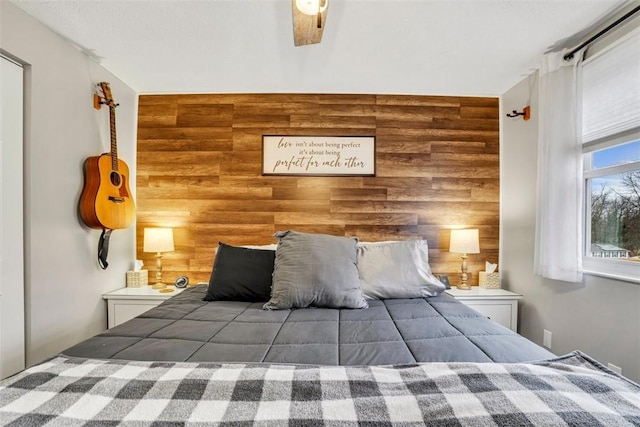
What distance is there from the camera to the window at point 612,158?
164cm

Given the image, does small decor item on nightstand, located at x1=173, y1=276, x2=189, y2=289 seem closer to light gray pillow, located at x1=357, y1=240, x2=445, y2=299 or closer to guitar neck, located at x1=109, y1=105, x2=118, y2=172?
guitar neck, located at x1=109, y1=105, x2=118, y2=172

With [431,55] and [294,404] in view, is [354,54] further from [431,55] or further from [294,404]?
[294,404]

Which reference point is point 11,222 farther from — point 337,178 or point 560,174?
point 560,174

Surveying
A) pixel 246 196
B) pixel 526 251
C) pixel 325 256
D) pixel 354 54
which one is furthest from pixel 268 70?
pixel 526 251

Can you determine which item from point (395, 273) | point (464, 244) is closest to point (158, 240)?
point (395, 273)

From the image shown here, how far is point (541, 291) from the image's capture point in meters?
2.17

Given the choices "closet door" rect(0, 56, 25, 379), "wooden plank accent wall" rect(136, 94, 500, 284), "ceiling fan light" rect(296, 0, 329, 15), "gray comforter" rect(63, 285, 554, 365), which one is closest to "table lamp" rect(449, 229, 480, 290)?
"wooden plank accent wall" rect(136, 94, 500, 284)

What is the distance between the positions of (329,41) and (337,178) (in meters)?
1.12

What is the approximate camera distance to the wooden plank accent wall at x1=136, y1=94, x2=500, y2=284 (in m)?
2.68

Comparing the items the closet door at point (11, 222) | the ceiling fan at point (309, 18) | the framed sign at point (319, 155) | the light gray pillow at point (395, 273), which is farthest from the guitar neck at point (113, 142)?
the light gray pillow at point (395, 273)

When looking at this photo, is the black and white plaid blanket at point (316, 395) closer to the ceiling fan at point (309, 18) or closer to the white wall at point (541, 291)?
the white wall at point (541, 291)

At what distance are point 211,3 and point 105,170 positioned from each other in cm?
141

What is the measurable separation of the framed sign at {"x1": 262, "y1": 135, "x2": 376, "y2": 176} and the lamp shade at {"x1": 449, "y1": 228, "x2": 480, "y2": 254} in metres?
0.92

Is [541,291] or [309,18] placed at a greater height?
[309,18]
